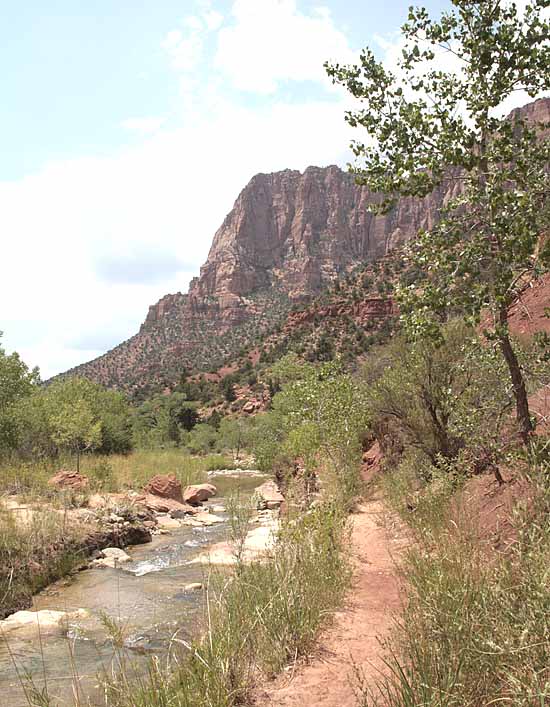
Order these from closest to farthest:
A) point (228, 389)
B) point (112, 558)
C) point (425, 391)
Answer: point (112, 558)
point (425, 391)
point (228, 389)

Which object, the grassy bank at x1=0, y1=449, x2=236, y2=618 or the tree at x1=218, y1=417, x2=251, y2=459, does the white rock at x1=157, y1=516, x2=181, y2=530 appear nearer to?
the grassy bank at x1=0, y1=449, x2=236, y2=618

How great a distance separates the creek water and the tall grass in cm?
25

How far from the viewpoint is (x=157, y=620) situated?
740 cm

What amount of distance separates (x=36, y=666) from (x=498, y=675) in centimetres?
533

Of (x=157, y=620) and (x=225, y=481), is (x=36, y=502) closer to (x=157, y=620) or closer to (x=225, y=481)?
(x=157, y=620)

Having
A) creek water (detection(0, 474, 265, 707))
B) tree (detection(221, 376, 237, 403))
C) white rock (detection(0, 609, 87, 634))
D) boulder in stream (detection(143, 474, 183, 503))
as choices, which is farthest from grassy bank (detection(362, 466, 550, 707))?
tree (detection(221, 376, 237, 403))

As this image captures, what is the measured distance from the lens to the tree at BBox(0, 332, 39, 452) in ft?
73.6

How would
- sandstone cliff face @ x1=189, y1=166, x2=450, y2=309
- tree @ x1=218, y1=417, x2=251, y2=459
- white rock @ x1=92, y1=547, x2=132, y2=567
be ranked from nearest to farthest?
white rock @ x1=92, y1=547, x2=132, y2=567
tree @ x1=218, y1=417, x2=251, y2=459
sandstone cliff face @ x1=189, y1=166, x2=450, y2=309

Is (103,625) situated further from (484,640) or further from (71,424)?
(71,424)

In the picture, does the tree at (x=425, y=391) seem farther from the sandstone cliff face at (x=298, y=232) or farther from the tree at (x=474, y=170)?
the sandstone cliff face at (x=298, y=232)

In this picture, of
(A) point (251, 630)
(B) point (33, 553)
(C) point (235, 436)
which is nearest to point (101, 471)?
(B) point (33, 553)

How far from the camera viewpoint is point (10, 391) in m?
22.8

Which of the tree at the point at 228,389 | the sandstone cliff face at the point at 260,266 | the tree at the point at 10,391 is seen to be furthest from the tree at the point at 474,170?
the sandstone cliff face at the point at 260,266

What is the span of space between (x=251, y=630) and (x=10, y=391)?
2165 centimetres
